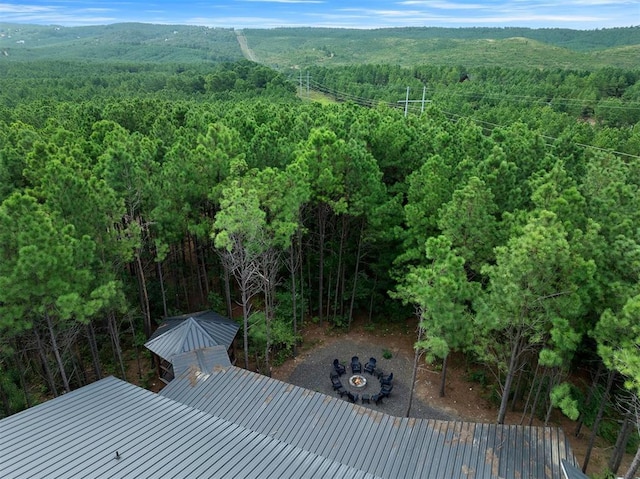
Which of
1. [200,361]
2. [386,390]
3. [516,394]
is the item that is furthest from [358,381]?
[200,361]

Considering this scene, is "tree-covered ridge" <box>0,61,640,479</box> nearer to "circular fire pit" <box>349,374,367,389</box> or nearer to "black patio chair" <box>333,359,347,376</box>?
"black patio chair" <box>333,359,347,376</box>

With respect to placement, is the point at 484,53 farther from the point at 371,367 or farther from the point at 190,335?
the point at 190,335

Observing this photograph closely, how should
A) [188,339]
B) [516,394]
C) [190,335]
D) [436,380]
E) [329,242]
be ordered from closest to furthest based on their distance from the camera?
[188,339]
[190,335]
[516,394]
[436,380]
[329,242]

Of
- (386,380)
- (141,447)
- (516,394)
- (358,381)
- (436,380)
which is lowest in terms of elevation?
(436,380)

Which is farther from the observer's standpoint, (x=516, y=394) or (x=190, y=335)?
(x=516, y=394)

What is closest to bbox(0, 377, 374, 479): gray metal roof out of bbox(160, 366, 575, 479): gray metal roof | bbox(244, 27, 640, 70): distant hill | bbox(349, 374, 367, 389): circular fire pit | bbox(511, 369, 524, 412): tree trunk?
bbox(160, 366, 575, 479): gray metal roof

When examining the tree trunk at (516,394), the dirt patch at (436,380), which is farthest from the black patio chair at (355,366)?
the tree trunk at (516,394)

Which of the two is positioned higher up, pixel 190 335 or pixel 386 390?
pixel 190 335
